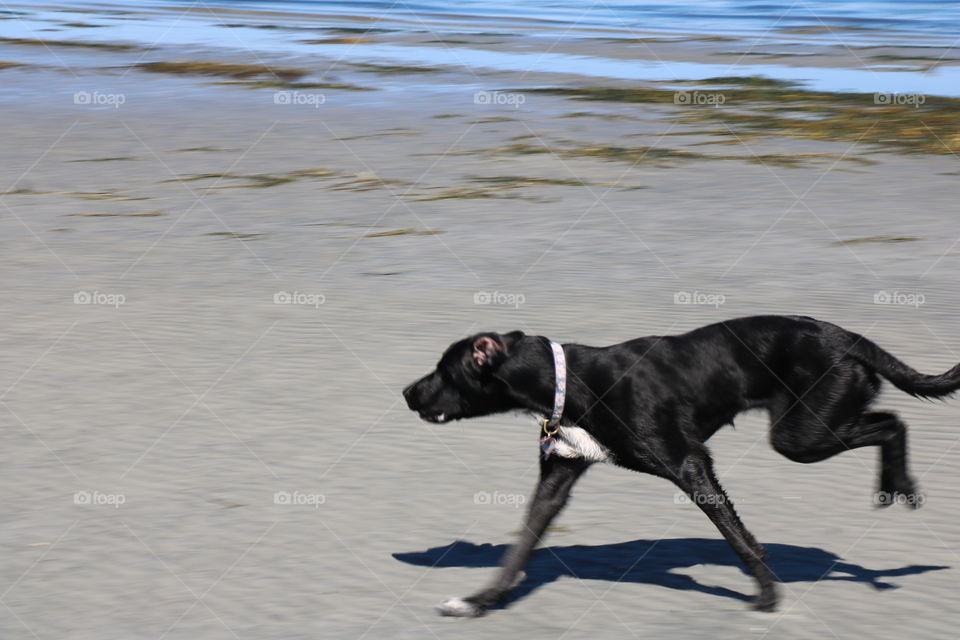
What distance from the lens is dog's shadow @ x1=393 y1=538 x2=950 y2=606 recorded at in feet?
18.5

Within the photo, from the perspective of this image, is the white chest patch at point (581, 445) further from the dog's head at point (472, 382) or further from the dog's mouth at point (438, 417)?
the dog's mouth at point (438, 417)

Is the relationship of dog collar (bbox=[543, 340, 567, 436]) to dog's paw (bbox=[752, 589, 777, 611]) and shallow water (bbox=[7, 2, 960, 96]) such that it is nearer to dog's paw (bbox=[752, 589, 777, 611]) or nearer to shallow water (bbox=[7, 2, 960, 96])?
dog's paw (bbox=[752, 589, 777, 611])

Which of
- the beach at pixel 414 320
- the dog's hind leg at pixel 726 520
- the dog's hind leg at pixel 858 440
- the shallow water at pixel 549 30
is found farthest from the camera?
the shallow water at pixel 549 30

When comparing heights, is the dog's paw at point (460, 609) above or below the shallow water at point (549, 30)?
below

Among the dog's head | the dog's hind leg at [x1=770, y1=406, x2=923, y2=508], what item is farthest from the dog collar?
the dog's hind leg at [x1=770, y1=406, x2=923, y2=508]

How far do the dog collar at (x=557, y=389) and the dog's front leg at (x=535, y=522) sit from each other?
0.15 metres

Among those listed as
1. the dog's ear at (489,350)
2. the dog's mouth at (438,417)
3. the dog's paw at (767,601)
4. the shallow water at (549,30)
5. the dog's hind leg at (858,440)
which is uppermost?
the shallow water at (549,30)

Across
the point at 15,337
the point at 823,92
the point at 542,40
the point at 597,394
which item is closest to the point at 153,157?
the point at 15,337

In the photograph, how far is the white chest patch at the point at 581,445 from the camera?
5445mm

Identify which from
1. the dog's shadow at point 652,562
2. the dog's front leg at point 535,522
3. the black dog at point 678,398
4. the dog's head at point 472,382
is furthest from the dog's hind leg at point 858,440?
the dog's head at point 472,382

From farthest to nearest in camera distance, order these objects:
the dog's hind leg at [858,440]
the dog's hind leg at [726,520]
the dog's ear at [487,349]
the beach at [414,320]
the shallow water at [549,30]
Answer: the shallow water at [549,30] < the dog's hind leg at [858,440] < the beach at [414,320] < the dog's ear at [487,349] < the dog's hind leg at [726,520]

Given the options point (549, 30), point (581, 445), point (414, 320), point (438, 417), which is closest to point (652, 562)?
point (581, 445)

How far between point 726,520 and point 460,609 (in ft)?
3.32

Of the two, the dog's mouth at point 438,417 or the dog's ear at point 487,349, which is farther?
the dog's mouth at point 438,417
